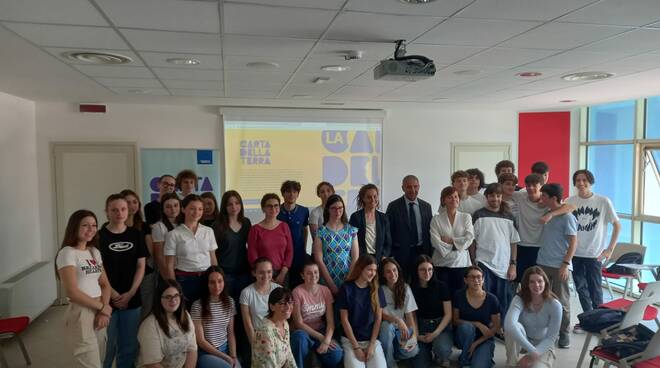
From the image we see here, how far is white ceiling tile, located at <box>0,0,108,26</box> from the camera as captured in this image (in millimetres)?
2039

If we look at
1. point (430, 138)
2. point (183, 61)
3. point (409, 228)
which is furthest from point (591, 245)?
point (183, 61)

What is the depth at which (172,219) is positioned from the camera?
3.36 meters

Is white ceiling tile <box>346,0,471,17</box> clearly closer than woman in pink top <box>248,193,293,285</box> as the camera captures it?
Yes

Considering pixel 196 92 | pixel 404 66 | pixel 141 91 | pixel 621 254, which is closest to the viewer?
pixel 404 66

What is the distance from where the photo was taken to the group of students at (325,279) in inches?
108

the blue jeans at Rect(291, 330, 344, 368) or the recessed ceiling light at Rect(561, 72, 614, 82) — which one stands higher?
Result: the recessed ceiling light at Rect(561, 72, 614, 82)

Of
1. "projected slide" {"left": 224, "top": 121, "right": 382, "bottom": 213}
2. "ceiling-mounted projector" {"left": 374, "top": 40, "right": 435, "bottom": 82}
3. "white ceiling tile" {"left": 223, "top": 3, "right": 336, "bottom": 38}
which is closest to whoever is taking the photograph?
"white ceiling tile" {"left": 223, "top": 3, "right": 336, "bottom": 38}

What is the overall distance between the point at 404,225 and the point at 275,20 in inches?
85.1

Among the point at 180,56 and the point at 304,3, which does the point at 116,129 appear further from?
the point at 304,3

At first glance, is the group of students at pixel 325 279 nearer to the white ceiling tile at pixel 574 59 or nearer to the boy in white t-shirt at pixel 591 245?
the boy in white t-shirt at pixel 591 245

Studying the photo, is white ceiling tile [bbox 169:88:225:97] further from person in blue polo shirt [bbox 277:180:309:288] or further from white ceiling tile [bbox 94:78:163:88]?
person in blue polo shirt [bbox 277:180:309:288]

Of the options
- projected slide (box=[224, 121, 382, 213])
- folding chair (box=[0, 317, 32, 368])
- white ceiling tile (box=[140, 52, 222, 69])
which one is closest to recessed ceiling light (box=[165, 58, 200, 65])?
white ceiling tile (box=[140, 52, 222, 69])

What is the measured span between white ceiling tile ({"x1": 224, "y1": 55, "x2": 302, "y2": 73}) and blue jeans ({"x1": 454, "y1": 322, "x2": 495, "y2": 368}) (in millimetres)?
2463

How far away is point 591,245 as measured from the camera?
4.22 metres
